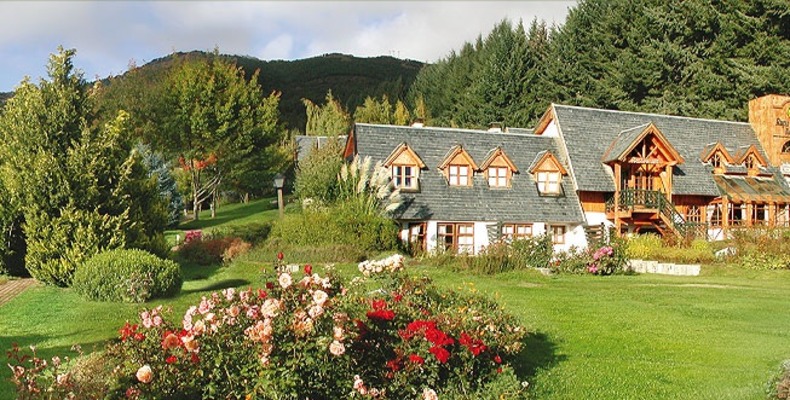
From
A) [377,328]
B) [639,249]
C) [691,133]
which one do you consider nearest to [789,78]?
[691,133]

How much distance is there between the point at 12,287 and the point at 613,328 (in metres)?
14.5

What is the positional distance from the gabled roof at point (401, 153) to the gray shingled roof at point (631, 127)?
6856 millimetres

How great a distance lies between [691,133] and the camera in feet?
102

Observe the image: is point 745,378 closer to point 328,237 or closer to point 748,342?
point 748,342

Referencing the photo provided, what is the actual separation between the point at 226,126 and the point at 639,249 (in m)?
22.0

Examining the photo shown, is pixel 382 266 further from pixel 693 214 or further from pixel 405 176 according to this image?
pixel 693 214

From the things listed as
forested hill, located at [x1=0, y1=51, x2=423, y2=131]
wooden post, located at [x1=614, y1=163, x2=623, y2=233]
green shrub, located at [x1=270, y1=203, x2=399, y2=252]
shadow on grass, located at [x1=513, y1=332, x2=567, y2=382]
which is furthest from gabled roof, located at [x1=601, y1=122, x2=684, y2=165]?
forested hill, located at [x1=0, y1=51, x2=423, y2=131]

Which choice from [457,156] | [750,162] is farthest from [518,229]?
[750,162]

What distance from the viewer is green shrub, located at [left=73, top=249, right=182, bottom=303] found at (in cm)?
1341

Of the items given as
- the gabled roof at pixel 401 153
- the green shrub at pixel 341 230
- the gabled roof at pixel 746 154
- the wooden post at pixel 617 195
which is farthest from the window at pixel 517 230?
the gabled roof at pixel 746 154

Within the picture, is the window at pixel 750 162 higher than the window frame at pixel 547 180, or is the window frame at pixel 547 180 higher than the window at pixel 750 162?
the window at pixel 750 162

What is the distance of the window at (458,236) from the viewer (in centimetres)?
2466

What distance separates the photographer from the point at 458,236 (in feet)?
81.5

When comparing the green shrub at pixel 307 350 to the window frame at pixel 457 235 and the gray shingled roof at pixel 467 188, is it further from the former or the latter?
the window frame at pixel 457 235
